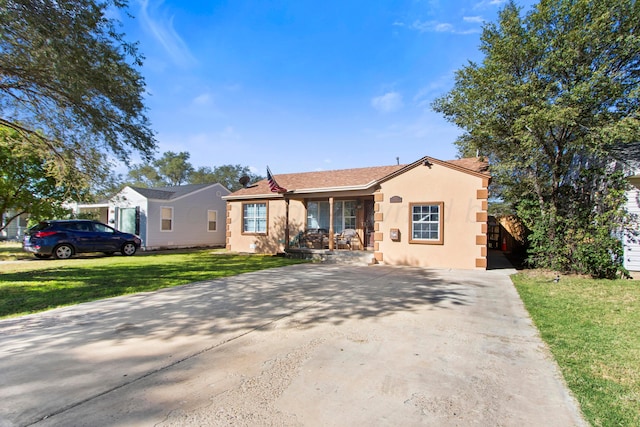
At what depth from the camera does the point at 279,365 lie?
3510 millimetres

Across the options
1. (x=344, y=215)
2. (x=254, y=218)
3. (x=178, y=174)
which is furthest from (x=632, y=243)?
(x=178, y=174)

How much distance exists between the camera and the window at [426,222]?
11.5 meters

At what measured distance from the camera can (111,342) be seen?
4.17m

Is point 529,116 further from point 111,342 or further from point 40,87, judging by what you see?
point 40,87

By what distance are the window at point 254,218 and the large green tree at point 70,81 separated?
278 inches

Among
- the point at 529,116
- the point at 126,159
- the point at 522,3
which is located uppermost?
the point at 522,3

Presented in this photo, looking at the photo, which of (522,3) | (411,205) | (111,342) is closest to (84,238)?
(111,342)

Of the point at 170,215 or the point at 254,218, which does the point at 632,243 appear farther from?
the point at 170,215

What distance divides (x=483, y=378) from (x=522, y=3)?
1117cm

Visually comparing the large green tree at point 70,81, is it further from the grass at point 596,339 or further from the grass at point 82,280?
the grass at point 596,339

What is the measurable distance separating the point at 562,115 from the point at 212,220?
19.4 m

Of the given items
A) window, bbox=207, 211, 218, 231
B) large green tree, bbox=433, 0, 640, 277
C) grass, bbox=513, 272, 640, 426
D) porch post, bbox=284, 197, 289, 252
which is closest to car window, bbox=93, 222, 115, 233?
window, bbox=207, 211, 218, 231

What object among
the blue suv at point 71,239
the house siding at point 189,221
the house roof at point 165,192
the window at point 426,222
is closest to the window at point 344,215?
the window at point 426,222

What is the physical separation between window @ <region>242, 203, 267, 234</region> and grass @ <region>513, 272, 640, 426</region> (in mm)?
11607
